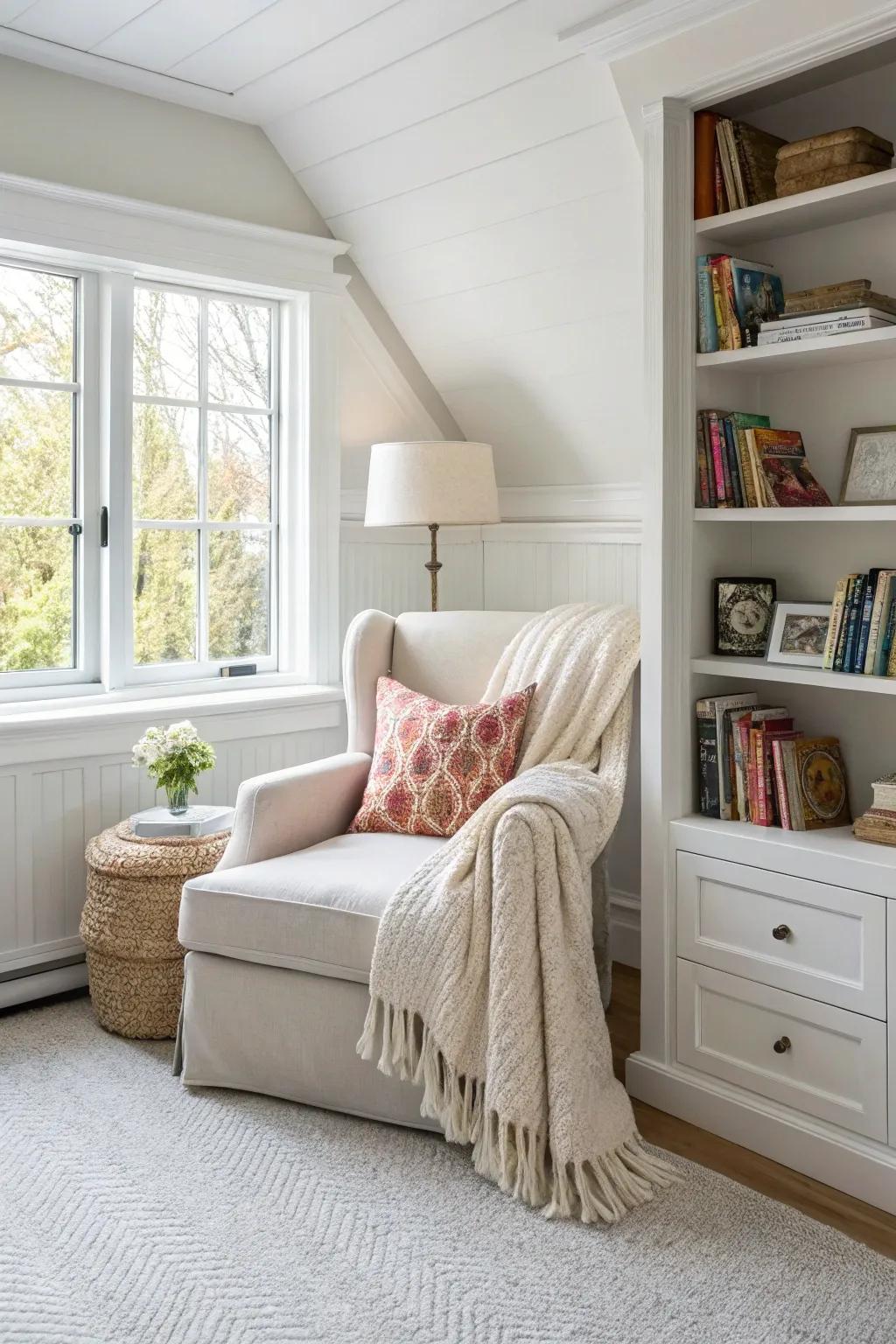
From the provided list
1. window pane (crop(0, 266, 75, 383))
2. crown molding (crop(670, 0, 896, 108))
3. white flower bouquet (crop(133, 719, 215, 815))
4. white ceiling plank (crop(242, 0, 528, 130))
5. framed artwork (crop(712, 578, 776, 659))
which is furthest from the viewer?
window pane (crop(0, 266, 75, 383))

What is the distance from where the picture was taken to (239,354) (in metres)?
3.37

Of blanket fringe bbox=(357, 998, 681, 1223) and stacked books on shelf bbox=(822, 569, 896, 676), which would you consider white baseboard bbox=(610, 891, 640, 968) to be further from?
stacked books on shelf bbox=(822, 569, 896, 676)

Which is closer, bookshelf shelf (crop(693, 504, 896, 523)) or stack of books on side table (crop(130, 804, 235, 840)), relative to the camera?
bookshelf shelf (crop(693, 504, 896, 523))

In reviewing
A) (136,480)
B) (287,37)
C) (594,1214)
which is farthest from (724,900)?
(287,37)

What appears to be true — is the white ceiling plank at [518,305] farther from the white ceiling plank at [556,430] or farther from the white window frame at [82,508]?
the white window frame at [82,508]

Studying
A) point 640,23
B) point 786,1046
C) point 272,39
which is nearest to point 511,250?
point 272,39

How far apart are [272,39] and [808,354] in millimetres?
1490

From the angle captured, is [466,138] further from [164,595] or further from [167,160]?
[164,595]

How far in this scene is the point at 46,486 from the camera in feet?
9.87

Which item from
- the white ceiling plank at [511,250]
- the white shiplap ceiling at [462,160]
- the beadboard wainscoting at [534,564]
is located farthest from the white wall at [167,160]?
the beadboard wainscoting at [534,564]

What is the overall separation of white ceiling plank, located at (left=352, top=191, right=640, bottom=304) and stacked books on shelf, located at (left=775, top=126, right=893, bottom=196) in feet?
1.77

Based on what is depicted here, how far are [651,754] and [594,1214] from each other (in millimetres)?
871

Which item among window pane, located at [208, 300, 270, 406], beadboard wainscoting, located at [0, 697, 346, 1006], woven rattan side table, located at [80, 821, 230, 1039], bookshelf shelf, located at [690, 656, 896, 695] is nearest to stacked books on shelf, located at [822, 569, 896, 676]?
bookshelf shelf, located at [690, 656, 896, 695]

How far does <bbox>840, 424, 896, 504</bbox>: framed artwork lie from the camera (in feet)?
7.27
